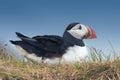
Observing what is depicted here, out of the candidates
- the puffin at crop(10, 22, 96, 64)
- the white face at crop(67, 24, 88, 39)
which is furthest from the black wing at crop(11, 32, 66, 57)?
the white face at crop(67, 24, 88, 39)

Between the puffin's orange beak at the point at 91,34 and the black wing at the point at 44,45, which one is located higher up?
the puffin's orange beak at the point at 91,34

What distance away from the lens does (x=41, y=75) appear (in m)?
6.25

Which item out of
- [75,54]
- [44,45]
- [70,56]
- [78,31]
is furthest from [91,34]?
[44,45]

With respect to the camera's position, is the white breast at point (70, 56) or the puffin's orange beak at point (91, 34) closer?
A: the white breast at point (70, 56)

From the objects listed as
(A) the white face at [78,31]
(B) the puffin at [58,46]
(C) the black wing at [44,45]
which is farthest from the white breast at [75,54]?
(A) the white face at [78,31]

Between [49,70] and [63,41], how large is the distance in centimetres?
85

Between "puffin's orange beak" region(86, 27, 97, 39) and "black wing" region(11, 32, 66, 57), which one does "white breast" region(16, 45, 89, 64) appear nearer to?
"black wing" region(11, 32, 66, 57)

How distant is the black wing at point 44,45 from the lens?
7104mm

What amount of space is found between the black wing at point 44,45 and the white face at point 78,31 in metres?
0.33

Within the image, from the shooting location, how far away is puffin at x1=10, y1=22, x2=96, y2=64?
7051 mm

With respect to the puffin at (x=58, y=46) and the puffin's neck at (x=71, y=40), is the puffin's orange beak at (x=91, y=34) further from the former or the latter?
the puffin's neck at (x=71, y=40)

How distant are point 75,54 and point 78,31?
58cm

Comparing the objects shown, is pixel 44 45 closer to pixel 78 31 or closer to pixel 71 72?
pixel 78 31

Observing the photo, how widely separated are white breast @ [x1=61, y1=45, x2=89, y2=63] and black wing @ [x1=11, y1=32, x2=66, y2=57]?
0.10m
